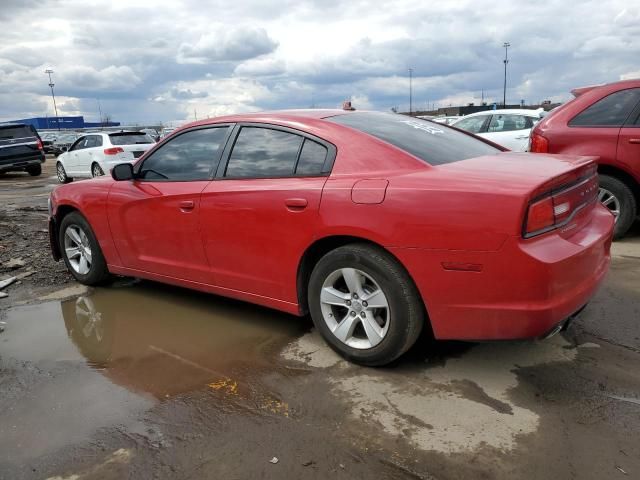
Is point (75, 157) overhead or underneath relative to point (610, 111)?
underneath

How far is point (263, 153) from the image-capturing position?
367cm

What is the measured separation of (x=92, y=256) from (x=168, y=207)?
1332mm

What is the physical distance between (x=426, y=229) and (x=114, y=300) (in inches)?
123

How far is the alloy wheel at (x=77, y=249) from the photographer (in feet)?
16.6

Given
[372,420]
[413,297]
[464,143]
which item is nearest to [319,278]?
[413,297]

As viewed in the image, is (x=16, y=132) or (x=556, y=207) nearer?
(x=556, y=207)

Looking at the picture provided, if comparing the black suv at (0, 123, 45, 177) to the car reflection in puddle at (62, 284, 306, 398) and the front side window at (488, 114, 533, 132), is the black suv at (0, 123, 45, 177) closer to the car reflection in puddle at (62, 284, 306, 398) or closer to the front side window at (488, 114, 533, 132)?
the front side window at (488, 114, 533, 132)

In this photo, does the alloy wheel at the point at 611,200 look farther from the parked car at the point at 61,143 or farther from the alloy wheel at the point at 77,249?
the parked car at the point at 61,143

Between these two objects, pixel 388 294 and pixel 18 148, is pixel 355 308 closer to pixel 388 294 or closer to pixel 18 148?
pixel 388 294

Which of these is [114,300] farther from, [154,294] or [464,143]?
[464,143]

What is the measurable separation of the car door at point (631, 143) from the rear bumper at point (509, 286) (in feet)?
10.8

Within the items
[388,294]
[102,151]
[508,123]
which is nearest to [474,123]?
[508,123]

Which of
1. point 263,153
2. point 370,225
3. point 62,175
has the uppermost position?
point 263,153

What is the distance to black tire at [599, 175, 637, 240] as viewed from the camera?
5.79m
